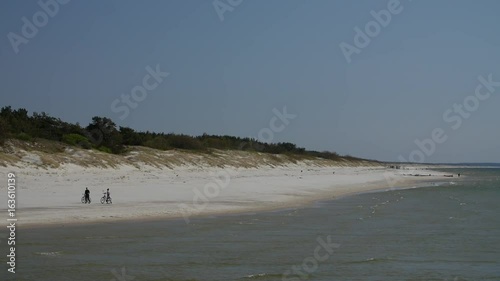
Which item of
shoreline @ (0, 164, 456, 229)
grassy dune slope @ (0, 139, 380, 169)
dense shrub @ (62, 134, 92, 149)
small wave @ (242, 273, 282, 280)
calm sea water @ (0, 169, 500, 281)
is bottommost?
small wave @ (242, 273, 282, 280)

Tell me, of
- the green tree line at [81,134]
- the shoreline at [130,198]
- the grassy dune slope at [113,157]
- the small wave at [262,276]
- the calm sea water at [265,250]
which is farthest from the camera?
the green tree line at [81,134]

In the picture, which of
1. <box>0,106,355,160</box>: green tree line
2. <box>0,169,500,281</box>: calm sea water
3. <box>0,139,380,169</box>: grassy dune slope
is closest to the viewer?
<box>0,169,500,281</box>: calm sea water

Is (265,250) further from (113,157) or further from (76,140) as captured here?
(76,140)

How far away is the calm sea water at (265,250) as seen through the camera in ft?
47.9

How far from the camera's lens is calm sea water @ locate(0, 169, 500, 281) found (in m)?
14.6

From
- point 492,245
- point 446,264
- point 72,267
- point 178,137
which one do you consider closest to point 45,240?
point 72,267

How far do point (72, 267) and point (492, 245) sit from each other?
41.3 ft

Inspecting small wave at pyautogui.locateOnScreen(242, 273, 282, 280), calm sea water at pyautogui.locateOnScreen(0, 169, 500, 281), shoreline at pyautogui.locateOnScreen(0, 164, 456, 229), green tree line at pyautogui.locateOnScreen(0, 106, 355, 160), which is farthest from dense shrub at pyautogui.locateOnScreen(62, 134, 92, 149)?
small wave at pyautogui.locateOnScreen(242, 273, 282, 280)

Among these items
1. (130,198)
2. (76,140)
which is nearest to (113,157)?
(76,140)

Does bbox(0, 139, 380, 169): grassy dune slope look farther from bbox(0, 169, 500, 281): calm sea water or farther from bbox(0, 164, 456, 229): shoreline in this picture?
bbox(0, 169, 500, 281): calm sea water

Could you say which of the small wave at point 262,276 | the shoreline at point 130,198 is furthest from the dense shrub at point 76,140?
the small wave at point 262,276

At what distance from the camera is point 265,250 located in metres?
17.8

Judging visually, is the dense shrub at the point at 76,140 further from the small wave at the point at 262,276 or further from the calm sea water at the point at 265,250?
the small wave at the point at 262,276

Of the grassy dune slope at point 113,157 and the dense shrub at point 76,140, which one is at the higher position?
the dense shrub at point 76,140
